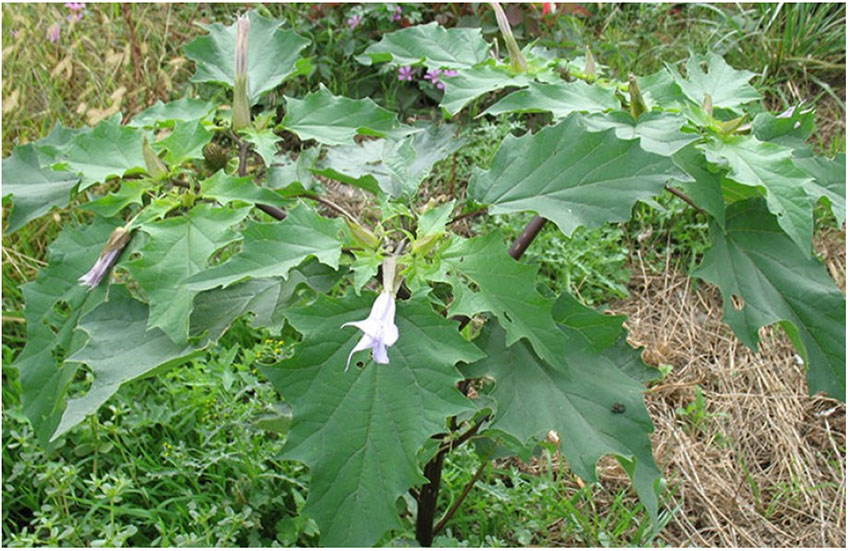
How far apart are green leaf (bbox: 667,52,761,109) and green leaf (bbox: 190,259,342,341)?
671 millimetres

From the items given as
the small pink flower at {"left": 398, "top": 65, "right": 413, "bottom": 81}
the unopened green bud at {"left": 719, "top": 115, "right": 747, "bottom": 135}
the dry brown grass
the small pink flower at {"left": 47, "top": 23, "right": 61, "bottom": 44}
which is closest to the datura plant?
the unopened green bud at {"left": 719, "top": 115, "right": 747, "bottom": 135}

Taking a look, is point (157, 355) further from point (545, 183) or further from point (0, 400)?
point (0, 400)

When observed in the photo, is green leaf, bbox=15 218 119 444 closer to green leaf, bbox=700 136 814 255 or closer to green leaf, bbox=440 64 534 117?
green leaf, bbox=440 64 534 117

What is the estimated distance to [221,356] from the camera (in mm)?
2211

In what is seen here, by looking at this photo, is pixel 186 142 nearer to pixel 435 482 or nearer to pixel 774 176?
pixel 435 482

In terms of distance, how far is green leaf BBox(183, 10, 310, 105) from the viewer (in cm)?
161

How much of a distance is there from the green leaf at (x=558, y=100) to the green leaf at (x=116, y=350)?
595mm

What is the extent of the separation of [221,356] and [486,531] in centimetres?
78

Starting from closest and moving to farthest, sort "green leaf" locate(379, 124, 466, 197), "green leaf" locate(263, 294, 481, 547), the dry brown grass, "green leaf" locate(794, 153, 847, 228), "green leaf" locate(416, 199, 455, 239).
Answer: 1. "green leaf" locate(263, 294, 481, 547)
2. "green leaf" locate(416, 199, 455, 239)
3. "green leaf" locate(794, 153, 847, 228)
4. "green leaf" locate(379, 124, 466, 197)
5. the dry brown grass

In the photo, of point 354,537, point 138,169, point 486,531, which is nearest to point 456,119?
point 486,531

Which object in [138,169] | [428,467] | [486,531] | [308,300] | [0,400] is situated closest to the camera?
[138,169]

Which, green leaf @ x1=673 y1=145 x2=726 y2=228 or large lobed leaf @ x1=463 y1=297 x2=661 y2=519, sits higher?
green leaf @ x1=673 y1=145 x2=726 y2=228

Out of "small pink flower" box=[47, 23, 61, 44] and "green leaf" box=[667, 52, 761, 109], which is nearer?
"green leaf" box=[667, 52, 761, 109]

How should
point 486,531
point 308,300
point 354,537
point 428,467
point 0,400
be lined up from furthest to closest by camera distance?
point 0,400 < point 486,531 < point 428,467 < point 308,300 < point 354,537
